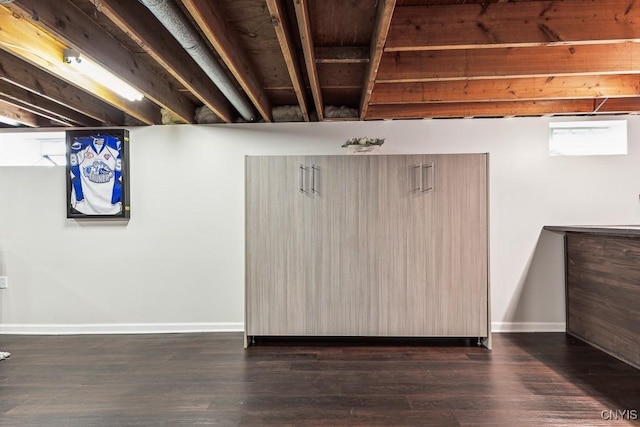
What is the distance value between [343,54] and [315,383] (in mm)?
2190

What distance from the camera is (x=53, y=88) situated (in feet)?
8.76

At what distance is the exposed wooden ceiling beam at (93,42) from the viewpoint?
168cm

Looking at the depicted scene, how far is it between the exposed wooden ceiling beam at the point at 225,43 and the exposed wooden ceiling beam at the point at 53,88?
4.91 feet

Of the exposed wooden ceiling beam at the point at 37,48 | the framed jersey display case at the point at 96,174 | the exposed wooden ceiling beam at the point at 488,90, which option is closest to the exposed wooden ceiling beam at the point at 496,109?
the exposed wooden ceiling beam at the point at 488,90

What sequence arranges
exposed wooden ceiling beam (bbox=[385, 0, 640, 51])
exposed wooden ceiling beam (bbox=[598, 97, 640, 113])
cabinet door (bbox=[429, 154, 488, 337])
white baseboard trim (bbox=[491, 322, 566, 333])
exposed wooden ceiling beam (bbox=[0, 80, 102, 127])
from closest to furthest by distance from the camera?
exposed wooden ceiling beam (bbox=[385, 0, 640, 51]), exposed wooden ceiling beam (bbox=[0, 80, 102, 127]), cabinet door (bbox=[429, 154, 488, 337]), exposed wooden ceiling beam (bbox=[598, 97, 640, 113]), white baseboard trim (bbox=[491, 322, 566, 333])

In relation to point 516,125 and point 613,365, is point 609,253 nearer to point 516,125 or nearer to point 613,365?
point 613,365

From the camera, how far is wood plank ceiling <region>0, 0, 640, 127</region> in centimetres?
188

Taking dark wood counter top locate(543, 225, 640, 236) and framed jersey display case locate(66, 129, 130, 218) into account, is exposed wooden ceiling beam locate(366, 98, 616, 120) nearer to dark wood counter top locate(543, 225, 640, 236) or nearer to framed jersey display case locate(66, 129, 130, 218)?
dark wood counter top locate(543, 225, 640, 236)

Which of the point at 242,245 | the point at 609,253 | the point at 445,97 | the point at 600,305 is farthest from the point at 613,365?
the point at 242,245

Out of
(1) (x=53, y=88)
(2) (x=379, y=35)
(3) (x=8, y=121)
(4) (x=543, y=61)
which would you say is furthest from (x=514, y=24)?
(3) (x=8, y=121)

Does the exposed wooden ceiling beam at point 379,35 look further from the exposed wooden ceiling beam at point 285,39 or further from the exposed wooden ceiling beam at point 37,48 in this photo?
the exposed wooden ceiling beam at point 37,48

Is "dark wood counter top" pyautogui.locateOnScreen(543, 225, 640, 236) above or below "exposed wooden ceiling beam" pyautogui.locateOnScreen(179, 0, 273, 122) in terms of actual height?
below

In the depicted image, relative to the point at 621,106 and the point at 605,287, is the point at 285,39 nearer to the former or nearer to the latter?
the point at 605,287

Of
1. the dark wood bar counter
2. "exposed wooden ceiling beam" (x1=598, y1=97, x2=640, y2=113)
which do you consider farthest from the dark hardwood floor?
"exposed wooden ceiling beam" (x1=598, y1=97, x2=640, y2=113)
